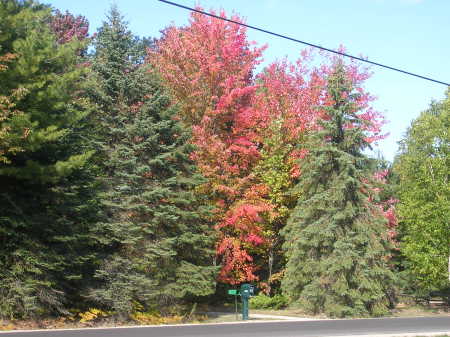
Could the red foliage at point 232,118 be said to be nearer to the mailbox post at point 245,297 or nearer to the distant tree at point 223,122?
the distant tree at point 223,122

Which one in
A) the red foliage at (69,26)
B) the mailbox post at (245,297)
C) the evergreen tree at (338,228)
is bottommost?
the mailbox post at (245,297)

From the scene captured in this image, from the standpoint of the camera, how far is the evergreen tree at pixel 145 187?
2445 cm

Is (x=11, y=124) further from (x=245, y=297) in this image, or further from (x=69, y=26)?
(x=69, y=26)

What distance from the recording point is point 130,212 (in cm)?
2545

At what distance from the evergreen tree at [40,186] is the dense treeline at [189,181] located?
6cm

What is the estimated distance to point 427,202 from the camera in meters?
36.8

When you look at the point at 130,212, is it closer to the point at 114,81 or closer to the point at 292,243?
the point at 114,81

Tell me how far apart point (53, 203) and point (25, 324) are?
444 cm

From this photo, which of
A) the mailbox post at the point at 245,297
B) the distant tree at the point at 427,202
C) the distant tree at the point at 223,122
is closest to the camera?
the mailbox post at the point at 245,297

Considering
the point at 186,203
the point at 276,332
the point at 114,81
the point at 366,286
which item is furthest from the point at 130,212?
the point at 366,286

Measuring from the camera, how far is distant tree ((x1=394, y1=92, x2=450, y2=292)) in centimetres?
3494

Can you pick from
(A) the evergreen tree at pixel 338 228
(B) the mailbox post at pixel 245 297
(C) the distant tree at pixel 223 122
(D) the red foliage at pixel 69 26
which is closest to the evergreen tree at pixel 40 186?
(B) the mailbox post at pixel 245 297

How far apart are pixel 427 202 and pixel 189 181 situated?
56.9 ft

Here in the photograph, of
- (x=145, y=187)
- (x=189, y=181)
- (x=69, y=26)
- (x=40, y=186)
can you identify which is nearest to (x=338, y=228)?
(x=189, y=181)
